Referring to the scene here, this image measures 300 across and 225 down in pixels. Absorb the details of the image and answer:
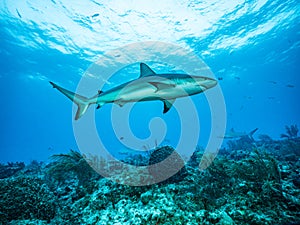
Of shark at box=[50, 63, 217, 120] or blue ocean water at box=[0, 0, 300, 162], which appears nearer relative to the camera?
shark at box=[50, 63, 217, 120]

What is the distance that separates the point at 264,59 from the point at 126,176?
42530mm

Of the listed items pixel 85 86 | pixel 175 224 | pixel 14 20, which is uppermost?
pixel 85 86

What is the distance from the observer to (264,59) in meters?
37.2

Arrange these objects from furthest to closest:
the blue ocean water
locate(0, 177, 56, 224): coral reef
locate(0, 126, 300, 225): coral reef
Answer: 1. the blue ocean water
2. locate(0, 177, 56, 224): coral reef
3. locate(0, 126, 300, 225): coral reef

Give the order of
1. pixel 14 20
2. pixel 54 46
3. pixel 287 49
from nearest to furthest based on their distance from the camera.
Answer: pixel 14 20 < pixel 54 46 < pixel 287 49

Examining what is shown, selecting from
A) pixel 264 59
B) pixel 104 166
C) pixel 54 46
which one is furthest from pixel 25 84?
pixel 264 59

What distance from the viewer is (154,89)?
4.34 meters

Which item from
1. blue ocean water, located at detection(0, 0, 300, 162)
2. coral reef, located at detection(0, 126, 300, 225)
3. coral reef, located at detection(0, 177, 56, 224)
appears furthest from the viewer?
blue ocean water, located at detection(0, 0, 300, 162)

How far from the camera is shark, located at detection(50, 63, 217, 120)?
13.1 ft

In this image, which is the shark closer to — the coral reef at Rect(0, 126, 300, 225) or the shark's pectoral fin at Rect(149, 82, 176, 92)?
the shark's pectoral fin at Rect(149, 82, 176, 92)

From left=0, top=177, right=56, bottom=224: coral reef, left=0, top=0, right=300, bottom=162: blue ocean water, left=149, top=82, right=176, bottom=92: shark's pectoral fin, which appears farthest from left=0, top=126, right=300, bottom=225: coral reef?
left=0, top=0, right=300, bottom=162: blue ocean water

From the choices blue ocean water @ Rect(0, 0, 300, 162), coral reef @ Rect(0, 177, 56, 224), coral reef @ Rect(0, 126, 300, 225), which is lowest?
coral reef @ Rect(0, 126, 300, 225)

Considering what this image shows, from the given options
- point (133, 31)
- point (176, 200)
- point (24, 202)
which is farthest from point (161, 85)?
point (133, 31)

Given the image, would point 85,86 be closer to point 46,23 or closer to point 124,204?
point 46,23
